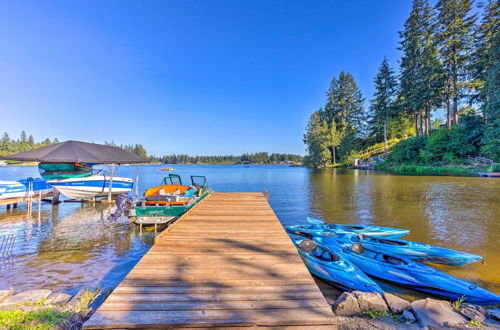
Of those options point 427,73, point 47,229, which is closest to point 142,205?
point 47,229

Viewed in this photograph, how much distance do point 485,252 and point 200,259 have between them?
928cm

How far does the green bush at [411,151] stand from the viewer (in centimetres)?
4303

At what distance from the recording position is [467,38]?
37.5m

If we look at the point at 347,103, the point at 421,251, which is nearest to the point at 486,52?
the point at 347,103

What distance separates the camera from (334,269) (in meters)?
5.52

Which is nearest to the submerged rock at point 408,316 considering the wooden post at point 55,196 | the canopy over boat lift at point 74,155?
the canopy over boat lift at point 74,155

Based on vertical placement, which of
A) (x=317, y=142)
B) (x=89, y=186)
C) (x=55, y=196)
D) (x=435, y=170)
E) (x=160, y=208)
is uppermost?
(x=317, y=142)

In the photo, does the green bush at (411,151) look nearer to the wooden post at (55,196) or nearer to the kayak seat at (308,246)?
the kayak seat at (308,246)

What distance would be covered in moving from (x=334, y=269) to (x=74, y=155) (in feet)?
43.4

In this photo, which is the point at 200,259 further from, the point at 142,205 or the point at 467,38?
the point at 467,38

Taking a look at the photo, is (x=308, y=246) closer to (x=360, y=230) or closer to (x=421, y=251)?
(x=421, y=251)

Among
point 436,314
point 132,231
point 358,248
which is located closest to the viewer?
point 436,314

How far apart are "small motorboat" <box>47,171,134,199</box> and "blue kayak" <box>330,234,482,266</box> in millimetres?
15637

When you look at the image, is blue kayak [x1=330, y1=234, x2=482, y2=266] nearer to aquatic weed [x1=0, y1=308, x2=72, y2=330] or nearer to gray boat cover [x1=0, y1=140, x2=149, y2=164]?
aquatic weed [x1=0, y1=308, x2=72, y2=330]
